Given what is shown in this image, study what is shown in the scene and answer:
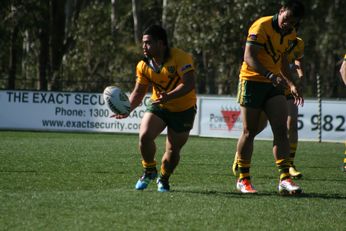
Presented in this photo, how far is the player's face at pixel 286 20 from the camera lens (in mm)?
8719

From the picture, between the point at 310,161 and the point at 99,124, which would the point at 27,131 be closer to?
the point at 99,124

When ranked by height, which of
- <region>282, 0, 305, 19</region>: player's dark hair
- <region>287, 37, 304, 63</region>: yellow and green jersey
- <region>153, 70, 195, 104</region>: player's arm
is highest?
<region>282, 0, 305, 19</region>: player's dark hair

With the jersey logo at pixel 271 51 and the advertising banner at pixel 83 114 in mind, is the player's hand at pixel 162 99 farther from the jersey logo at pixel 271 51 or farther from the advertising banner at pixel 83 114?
the advertising banner at pixel 83 114

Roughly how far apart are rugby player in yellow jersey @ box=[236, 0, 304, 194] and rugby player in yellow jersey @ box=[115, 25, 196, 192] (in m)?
0.62

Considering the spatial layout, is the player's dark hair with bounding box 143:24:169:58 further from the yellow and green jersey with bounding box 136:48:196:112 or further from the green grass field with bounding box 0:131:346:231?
the green grass field with bounding box 0:131:346:231

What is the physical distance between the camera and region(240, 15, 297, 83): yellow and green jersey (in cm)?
888

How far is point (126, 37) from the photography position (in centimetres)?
4684

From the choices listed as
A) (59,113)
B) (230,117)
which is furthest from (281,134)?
(59,113)

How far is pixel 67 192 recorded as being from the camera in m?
8.65

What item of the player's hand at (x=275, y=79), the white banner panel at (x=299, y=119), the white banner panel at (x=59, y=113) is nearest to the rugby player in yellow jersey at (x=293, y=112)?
the player's hand at (x=275, y=79)

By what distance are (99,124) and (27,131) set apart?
7.01 feet

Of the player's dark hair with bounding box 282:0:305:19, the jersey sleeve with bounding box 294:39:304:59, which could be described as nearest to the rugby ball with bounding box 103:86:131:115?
the player's dark hair with bounding box 282:0:305:19

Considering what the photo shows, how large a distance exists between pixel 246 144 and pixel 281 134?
0.42 metres

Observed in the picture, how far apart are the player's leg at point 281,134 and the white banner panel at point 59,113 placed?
15.0m
